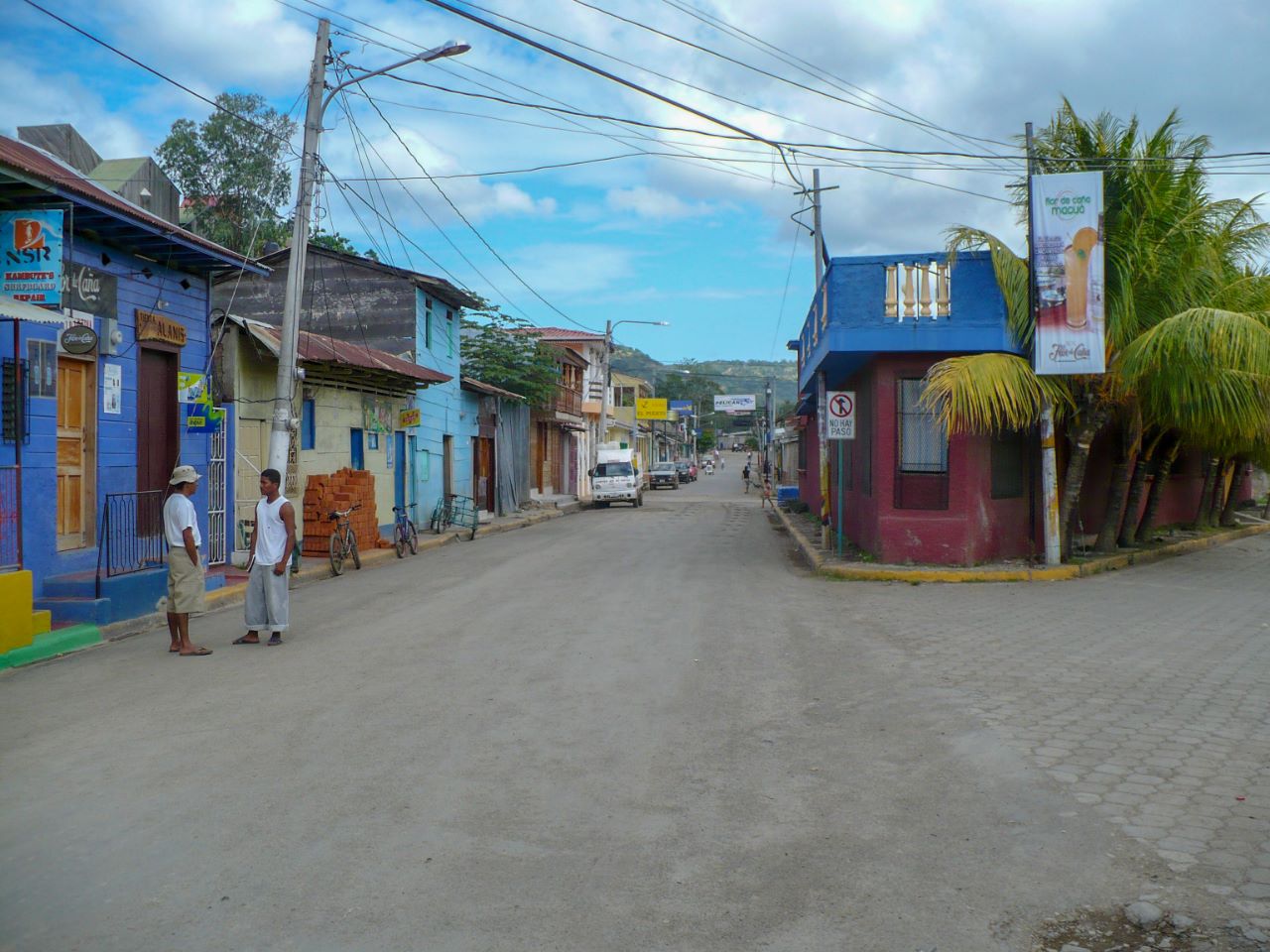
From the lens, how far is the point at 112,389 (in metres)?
13.0

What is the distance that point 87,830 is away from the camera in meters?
5.09

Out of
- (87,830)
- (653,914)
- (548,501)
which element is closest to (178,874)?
(87,830)

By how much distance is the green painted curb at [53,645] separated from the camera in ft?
31.3

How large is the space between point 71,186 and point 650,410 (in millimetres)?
72822

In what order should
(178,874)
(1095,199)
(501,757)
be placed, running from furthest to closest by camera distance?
1. (1095,199)
2. (501,757)
3. (178,874)

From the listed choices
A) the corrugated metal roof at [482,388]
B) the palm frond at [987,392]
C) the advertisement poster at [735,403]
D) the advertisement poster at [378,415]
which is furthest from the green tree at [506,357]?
the advertisement poster at [735,403]

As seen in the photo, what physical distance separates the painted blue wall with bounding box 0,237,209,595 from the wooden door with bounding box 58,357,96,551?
92 millimetres

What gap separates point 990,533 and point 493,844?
13.5m

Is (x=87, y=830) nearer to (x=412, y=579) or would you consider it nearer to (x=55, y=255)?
(x=55, y=255)

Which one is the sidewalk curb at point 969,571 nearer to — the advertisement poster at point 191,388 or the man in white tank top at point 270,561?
the man in white tank top at point 270,561

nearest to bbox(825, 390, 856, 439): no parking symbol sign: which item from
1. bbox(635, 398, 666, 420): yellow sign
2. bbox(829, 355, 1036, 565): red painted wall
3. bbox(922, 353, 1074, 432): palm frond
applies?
bbox(829, 355, 1036, 565): red painted wall

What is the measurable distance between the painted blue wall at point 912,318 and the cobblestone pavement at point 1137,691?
147 inches

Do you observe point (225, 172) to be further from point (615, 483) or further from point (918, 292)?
point (918, 292)

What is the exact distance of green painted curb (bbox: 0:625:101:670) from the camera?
9.53 metres
